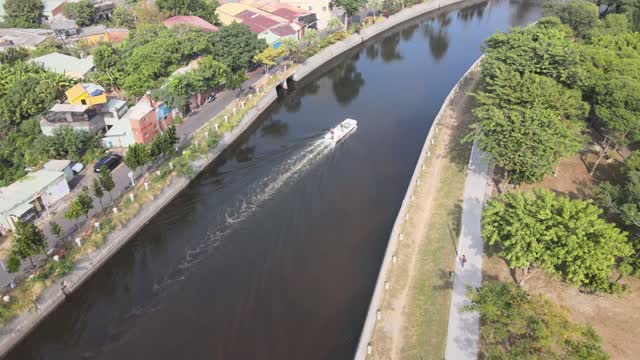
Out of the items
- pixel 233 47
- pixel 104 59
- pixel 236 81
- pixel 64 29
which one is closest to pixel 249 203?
pixel 236 81

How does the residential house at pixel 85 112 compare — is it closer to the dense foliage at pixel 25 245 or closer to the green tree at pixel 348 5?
the dense foliage at pixel 25 245

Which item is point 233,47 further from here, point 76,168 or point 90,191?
point 90,191

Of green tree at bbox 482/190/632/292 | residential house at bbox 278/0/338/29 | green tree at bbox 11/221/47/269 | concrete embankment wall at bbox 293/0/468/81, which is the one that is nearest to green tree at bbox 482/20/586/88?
green tree at bbox 482/190/632/292

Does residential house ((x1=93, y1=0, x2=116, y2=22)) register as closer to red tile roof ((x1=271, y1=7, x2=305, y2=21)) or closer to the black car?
red tile roof ((x1=271, y1=7, x2=305, y2=21))

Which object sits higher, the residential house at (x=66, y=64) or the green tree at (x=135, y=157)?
the residential house at (x=66, y=64)

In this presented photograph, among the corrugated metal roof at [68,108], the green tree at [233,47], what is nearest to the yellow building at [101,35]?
the green tree at [233,47]

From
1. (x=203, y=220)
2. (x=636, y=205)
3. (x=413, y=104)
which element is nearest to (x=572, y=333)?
(x=636, y=205)

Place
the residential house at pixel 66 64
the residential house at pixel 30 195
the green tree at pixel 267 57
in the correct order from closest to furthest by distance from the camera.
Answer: the residential house at pixel 30 195 < the residential house at pixel 66 64 < the green tree at pixel 267 57

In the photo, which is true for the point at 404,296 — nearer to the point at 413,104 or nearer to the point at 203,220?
the point at 203,220
